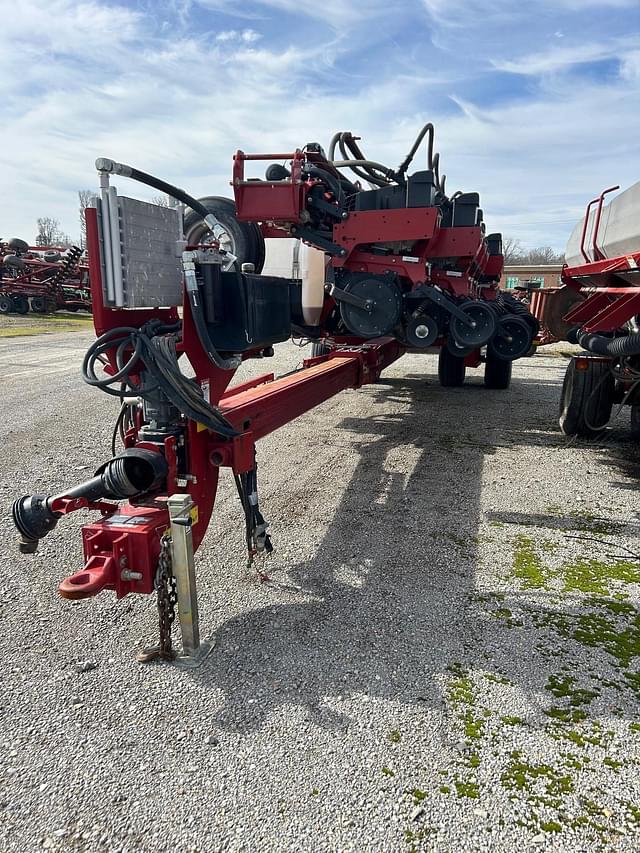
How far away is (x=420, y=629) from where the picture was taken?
9.15 feet

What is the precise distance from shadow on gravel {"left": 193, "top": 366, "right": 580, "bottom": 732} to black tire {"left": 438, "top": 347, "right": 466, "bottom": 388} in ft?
13.0

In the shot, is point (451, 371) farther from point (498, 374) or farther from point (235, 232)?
point (235, 232)

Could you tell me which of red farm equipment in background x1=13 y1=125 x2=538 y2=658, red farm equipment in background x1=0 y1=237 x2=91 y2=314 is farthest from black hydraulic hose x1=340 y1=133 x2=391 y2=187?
red farm equipment in background x1=0 y1=237 x2=91 y2=314

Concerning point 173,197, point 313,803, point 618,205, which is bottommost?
point 313,803

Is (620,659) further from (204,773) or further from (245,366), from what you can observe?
(245,366)

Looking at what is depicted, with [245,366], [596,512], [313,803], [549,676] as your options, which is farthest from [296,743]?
[245,366]

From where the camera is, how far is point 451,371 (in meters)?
9.20

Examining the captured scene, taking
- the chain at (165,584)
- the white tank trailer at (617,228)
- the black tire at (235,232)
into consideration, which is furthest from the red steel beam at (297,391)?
the white tank trailer at (617,228)

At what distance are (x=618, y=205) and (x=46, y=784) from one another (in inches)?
233

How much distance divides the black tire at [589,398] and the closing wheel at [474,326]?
3.22 feet

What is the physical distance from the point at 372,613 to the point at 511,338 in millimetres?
5321

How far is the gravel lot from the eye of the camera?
1821mm

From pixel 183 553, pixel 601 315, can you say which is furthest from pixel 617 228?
pixel 183 553

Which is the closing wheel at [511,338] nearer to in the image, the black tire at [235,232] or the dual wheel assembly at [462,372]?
the dual wheel assembly at [462,372]
